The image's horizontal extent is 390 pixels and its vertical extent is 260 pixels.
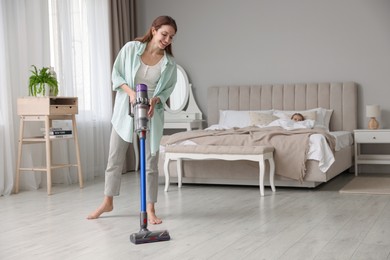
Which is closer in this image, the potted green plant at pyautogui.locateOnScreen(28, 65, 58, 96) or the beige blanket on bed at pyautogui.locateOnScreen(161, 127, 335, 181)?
the beige blanket on bed at pyautogui.locateOnScreen(161, 127, 335, 181)

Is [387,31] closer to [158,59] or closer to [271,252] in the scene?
[158,59]

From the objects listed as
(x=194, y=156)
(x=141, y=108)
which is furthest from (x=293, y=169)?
(x=141, y=108)

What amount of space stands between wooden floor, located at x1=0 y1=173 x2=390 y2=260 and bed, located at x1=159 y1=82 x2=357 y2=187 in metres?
0.16

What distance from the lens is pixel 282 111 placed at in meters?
6.69

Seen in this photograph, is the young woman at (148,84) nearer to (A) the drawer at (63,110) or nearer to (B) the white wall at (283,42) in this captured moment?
(A) the drawer at (63,110)

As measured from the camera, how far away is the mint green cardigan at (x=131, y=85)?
11.7ft

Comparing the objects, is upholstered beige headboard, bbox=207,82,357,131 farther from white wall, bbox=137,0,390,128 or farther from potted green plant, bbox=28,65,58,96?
potted green plant, bbox=28,65,58,96

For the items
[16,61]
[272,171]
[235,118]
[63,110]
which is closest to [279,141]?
[272,171]

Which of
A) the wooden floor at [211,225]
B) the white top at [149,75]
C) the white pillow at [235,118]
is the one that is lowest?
the wooden floor at [211,225]

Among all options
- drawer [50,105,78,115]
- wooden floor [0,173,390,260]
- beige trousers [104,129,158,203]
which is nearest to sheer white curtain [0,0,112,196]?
A: drawer [50,105,78,115]

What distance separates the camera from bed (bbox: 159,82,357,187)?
16.8 ft

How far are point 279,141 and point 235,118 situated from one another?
171 cm

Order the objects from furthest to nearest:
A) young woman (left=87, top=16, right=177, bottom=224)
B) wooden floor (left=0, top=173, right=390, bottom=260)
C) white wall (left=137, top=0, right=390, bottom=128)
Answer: white wall (left=137, top=0, right=390, bottom=128) < young woman (left=87, top=16, right=177, bottom=224) < wooden floor (left=0, top=173, right=390, bottom=260)

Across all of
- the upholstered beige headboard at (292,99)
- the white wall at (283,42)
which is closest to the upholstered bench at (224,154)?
the upholstered beige headboard at (292,99)
